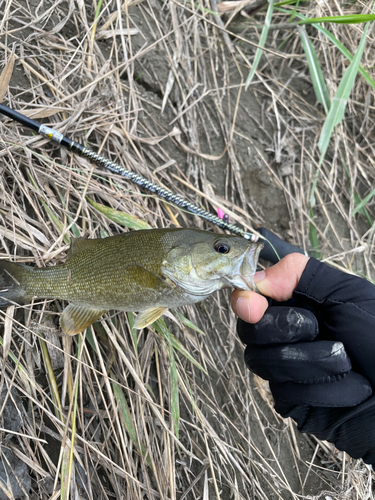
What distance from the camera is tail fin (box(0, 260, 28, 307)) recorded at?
2.13 metres

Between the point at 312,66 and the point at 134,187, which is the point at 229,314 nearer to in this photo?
the point at 134,187

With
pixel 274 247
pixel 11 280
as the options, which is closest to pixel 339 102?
pixel 274 247

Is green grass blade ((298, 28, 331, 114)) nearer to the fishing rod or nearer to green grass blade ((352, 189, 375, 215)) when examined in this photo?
green grass blade ((352, 189, 375, 215))

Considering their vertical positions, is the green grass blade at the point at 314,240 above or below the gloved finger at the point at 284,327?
below

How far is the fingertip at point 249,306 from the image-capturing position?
1.90 metres

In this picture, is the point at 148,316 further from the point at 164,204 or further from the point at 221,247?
the point at 164,204

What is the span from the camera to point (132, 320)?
2.51 metres

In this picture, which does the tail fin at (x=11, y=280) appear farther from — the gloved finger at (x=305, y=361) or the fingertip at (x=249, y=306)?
the gloved finger at (x=305, y=361)

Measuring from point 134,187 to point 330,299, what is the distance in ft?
5.36

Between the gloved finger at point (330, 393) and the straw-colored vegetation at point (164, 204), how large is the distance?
29.4 inches

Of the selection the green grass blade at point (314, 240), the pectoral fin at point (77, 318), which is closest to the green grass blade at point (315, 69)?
the green grass blade at point (314, 240)

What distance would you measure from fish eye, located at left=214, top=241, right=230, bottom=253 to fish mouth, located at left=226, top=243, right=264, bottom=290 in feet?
0.33

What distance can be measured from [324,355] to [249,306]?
423 mm

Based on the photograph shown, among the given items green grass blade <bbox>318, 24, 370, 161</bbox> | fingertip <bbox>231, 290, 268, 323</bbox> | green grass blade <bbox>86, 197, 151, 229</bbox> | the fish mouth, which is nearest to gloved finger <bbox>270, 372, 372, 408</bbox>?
fingertip <bbox>231, 290, 268, 323</bbox>
